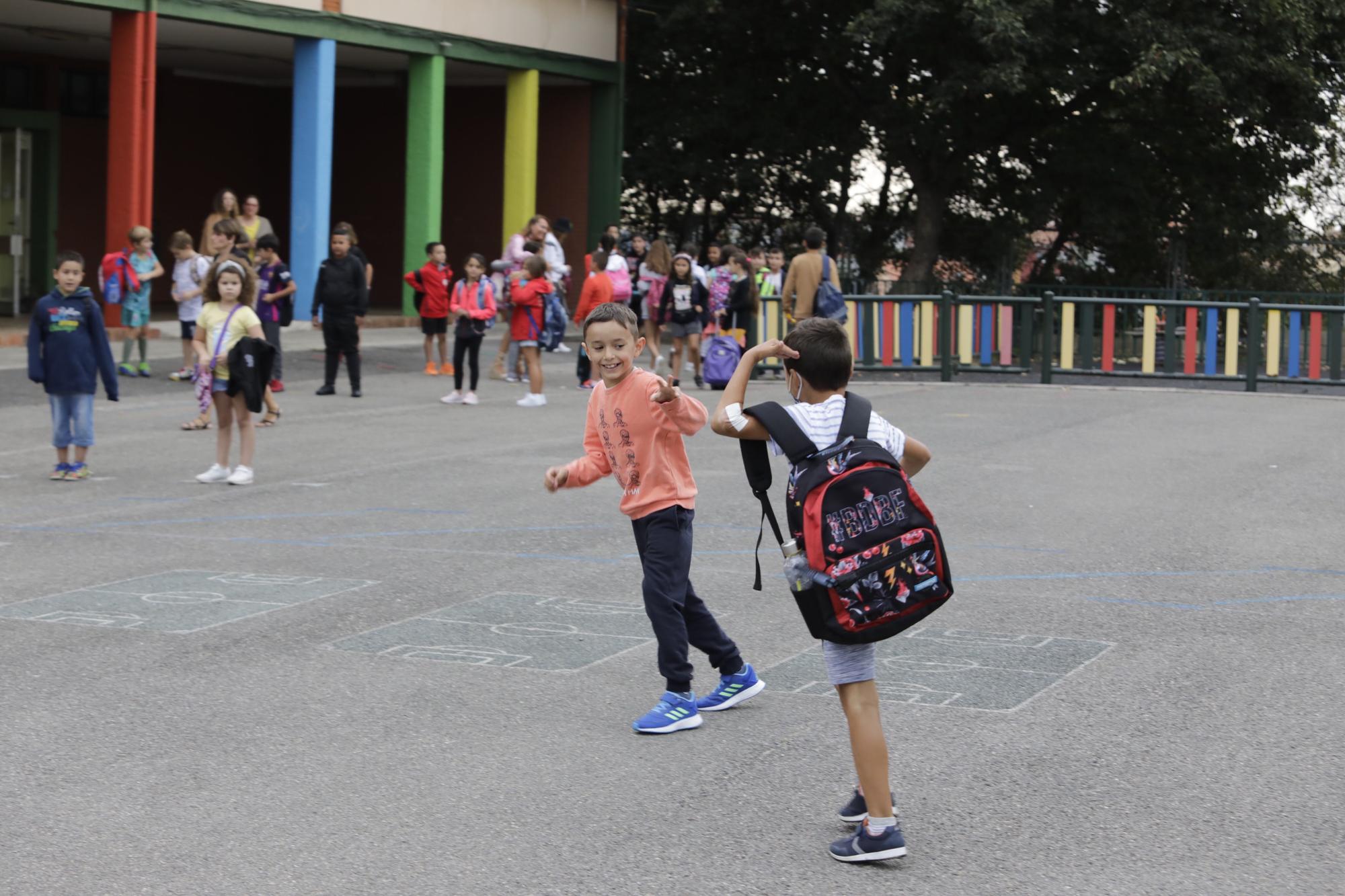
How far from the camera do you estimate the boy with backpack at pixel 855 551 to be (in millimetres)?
4695

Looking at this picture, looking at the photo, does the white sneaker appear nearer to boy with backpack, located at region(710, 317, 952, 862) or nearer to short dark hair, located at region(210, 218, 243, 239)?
short dark hair, located at region(210, 218, 243, 239)

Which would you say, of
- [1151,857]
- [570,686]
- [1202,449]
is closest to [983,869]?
[1151,857]

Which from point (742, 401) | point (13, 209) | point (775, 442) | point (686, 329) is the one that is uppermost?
point (13, 209)

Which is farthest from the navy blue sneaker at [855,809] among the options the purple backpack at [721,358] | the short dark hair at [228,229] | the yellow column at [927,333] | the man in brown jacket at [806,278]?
the yellow column at [927,333]

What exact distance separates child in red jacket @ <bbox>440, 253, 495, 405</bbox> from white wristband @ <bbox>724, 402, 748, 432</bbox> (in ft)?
40.3

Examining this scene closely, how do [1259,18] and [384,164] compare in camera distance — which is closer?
[1259,18]

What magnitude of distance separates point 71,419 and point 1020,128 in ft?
72.1

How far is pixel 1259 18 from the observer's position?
2602cm

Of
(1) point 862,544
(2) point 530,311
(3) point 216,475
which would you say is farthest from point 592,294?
(1) point 862,544

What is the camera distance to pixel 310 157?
2441 cm

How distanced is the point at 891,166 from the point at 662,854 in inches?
1104

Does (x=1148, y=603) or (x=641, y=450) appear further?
(x=1148, y=603)

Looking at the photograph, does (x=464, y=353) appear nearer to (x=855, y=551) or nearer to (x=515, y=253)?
(x=515, y=253)

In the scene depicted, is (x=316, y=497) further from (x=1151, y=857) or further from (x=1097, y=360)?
(x=1097, y=360)
